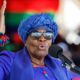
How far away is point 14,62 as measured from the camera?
4.49ft

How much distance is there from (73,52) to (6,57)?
923mm

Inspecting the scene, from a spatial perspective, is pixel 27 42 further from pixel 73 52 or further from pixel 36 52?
pixel 73 52

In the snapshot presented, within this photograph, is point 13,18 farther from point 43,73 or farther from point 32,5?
point 43,73

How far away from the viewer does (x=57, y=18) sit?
6.77ft

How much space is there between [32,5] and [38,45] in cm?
72

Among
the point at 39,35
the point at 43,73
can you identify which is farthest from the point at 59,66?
the point at 39,35

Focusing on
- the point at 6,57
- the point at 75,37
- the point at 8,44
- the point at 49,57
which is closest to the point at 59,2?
the point at 75,37

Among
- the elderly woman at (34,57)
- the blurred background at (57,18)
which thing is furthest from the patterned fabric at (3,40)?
the elderly woman at (34,57)

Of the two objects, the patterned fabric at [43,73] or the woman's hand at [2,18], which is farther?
the woman's hand at [2,18]

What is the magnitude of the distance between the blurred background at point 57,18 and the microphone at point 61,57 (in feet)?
1.88

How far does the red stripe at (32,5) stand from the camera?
196 cm

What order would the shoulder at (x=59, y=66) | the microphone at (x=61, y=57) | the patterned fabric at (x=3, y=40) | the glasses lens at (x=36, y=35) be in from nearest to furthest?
the microphone at (x=61, y=57)
the glasses lens at (x=36, y=35)
the shoulder at (x=59, y=66)
the patterned fabric at (x=3, y=40)

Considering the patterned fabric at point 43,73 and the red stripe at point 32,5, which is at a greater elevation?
the red stripe at point 32,5

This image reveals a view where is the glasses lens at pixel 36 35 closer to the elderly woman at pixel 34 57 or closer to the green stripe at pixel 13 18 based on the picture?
the elderly woman at pixel 34 57
